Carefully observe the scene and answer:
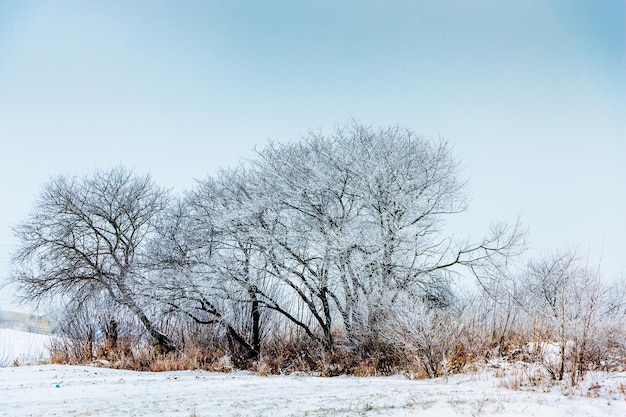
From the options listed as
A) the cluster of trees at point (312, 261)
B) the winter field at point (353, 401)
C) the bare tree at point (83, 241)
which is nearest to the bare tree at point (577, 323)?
the winter field at point (353, 401)

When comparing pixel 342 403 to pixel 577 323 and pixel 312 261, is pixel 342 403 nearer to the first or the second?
pixel 577 323

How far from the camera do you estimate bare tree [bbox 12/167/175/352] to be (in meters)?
17.9

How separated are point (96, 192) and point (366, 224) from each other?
40.7 feet

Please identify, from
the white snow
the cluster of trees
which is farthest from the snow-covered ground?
the white snow

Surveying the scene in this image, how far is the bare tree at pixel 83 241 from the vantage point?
17859 mm

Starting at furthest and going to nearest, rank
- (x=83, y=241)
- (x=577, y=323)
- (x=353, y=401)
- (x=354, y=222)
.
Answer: (x=83, y=241) < (x=354, y=222) < (x=577, y=323) < (x=353, y=401)

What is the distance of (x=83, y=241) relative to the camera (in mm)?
18578

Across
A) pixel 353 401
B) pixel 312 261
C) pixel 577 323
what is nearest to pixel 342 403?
pixel 353 401

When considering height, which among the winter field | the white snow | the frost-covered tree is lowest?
the winter field

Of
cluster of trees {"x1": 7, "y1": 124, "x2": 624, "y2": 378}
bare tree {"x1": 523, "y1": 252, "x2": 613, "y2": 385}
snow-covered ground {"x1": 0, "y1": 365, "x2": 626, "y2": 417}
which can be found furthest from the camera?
cluster of trees {"x1": 7, "y1": 124, "x2": 624, "y2": 378}

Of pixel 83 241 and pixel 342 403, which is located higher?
pixel 83 241

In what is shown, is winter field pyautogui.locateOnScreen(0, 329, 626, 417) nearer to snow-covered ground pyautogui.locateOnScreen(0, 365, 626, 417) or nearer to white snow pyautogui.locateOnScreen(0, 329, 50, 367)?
snow-covered ground pyautogui.locateOnScreen(0, 365, 626, 417)

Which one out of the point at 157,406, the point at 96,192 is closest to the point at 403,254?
the point at 157,406

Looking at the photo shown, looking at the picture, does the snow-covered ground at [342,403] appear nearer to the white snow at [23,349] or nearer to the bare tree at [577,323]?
the bare tree at [577,323]
